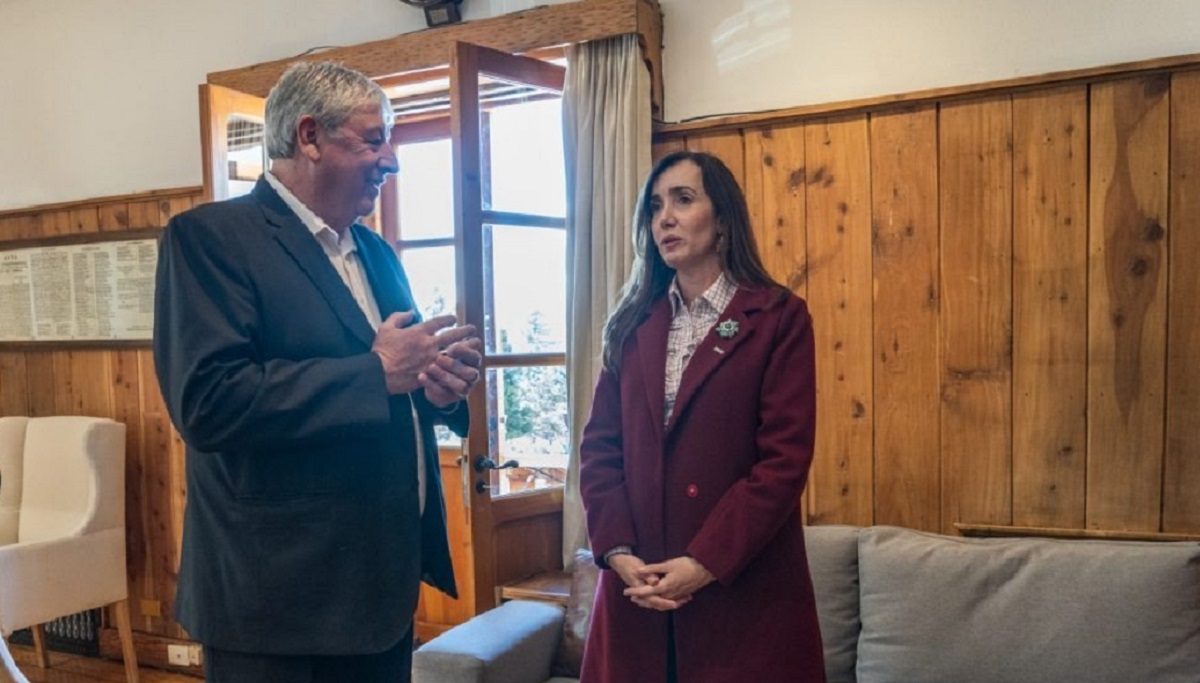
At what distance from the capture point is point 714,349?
1631mm

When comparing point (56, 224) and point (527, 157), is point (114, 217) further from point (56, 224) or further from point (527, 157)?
point (527, 157)

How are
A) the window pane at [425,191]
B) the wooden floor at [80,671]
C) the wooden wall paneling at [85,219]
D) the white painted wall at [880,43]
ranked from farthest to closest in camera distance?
1. the window pane at [425,191]
2. the wooden wall paneling at [85,219]
3. the wooden floor at [80,671]
4. the white painted wall at [880,43]

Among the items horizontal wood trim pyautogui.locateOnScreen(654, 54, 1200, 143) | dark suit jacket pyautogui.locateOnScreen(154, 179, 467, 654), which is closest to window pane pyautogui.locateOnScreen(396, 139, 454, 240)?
horizontal wood trim pyautogui.locateOnScreen(654, 54, 1200, 143)

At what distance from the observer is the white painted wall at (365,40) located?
7.82 ft

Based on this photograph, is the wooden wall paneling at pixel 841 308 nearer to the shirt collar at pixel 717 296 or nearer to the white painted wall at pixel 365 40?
the white painted wall at pixel 365 40

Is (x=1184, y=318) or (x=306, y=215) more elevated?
(x=306, y=215)

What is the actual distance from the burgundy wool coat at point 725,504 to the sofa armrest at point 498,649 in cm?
66

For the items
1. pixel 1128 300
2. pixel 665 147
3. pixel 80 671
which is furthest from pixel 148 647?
pixel 1128 300

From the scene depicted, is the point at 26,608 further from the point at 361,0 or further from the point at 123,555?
the point at 361,0

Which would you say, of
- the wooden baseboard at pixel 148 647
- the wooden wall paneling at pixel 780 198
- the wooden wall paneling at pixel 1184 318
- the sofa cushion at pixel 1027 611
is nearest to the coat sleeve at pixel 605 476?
the sofa cushion at pixel 1027 611

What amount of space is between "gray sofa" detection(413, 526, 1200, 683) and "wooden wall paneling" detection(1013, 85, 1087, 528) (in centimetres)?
20

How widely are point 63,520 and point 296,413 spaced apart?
305 cm

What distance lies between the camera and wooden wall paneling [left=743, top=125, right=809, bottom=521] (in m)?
2.66

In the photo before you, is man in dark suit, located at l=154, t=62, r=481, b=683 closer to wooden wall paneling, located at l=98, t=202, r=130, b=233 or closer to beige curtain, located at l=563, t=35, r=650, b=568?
beige curtain, located at l=563, t=35, r=650, b=568
